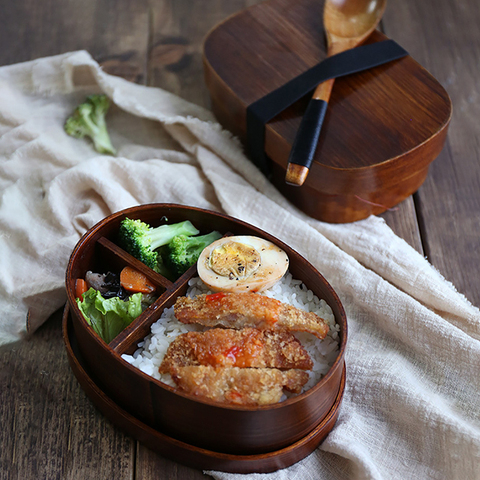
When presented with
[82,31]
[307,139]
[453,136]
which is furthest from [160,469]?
[82,31]

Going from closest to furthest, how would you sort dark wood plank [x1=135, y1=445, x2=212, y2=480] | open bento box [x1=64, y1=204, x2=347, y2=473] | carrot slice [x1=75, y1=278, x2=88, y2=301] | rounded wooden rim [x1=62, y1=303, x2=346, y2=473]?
open bento box [x1=64, y1=204, x2=347, y2=473]
rounded wooden rim [x1=62, y1=303, x2=346, y2=473]
dark wood plank [x1=135, y1=445, x2=212, y2=480]
carrot slice [x1=75, y1=278, x2=88, y2=301]

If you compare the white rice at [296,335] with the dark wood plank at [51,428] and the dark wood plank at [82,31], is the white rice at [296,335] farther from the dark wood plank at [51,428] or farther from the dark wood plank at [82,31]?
the dark wood plank at [82,31]

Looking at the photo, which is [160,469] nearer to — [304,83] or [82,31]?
[304,83]

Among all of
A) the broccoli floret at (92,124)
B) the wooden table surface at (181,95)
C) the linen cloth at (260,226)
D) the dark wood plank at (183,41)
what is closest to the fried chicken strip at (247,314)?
the linen cloth at (260,226)

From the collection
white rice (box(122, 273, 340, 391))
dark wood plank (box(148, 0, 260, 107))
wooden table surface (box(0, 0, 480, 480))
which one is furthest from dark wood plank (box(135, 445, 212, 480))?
dark wood plank (box(148, 0, 260, 107))

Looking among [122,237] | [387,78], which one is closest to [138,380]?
[122,237]

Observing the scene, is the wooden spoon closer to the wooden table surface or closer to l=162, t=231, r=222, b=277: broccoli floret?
l=162, t=231, r=222, b=277: broccoli floret
